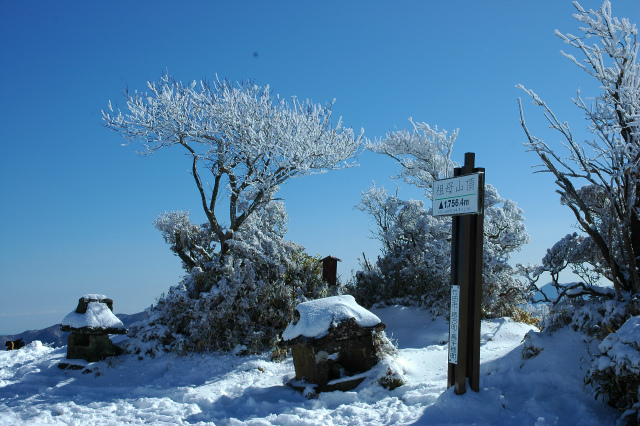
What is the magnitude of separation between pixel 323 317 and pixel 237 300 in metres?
2.85

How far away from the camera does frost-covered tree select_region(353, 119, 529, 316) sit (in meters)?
10.7

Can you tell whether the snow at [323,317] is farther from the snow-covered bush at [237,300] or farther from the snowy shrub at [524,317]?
the snowy shrub at [524,317]

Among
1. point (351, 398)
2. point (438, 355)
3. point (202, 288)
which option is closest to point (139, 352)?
point (202, 288)

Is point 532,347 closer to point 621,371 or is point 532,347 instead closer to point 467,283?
point 467,283

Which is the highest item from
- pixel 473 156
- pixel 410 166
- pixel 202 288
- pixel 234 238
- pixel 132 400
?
pixel 410 166

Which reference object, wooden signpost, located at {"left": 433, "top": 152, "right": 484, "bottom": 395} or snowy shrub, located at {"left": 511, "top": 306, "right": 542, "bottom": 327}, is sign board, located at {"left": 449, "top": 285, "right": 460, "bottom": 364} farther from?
snowy shrub, located at {"left": 511, "top": 306, "right": 542, "bottom": 327}

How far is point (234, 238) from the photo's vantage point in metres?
9.90

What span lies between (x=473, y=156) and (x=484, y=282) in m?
5.56

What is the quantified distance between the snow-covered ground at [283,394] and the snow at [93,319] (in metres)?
0.63

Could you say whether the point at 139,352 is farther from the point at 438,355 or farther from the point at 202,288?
the point at 438,355

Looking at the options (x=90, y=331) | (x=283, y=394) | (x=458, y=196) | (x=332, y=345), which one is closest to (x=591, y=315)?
(x=458, y=196)

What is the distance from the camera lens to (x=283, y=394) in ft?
20.5

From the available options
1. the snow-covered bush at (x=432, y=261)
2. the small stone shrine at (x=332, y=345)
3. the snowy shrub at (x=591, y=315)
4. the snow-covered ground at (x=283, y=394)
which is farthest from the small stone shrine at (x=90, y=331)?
the snowy shrub at (x=591, y=315)

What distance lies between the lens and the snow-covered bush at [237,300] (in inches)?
340
